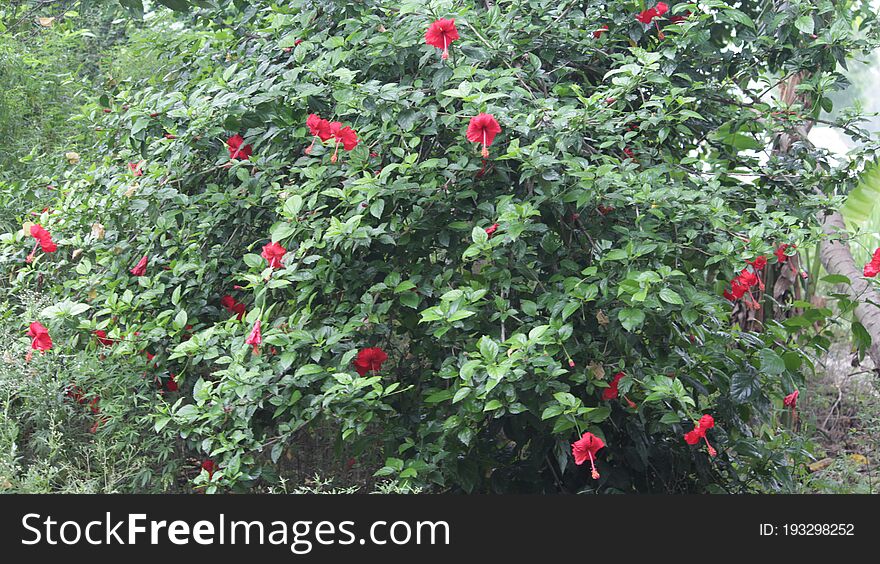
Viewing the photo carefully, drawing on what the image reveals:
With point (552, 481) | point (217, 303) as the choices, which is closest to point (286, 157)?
point (217, 303)

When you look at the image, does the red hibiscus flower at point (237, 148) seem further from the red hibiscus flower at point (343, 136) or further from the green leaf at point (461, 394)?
the green leaf at point (461, 394)

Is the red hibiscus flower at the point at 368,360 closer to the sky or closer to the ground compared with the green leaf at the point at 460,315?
closer to the ground

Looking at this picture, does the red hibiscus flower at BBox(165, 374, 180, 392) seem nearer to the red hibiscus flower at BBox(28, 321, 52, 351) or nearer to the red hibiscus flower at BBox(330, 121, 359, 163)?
the red hibiscus flower at BBox(28, 321, 52, 351)

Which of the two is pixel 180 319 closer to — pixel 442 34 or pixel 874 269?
pixel 442 34

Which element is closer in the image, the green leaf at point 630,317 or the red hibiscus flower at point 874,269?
the green leaf at point 630,317

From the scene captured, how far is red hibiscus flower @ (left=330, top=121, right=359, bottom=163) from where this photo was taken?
2.63 meters

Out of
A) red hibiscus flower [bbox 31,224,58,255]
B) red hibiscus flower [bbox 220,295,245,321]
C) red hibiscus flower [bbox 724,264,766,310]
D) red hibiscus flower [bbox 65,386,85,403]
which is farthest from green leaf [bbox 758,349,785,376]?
red hibiscus flower [bbox 31,224,58,255]

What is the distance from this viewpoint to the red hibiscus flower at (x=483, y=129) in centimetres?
243

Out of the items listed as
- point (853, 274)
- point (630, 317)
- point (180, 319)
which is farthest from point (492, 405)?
point (853, 274)

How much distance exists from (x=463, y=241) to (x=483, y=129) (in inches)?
19.4

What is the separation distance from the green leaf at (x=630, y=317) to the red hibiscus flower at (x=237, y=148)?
54.4 inches

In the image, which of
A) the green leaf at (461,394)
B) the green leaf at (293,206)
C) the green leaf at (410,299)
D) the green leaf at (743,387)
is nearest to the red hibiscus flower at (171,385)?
the green leaf at (293,206)

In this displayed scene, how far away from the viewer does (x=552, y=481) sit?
10.1ft

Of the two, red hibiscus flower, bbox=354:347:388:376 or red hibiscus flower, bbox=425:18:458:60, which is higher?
red hibiscus flower, bbox=425:18:458:60
